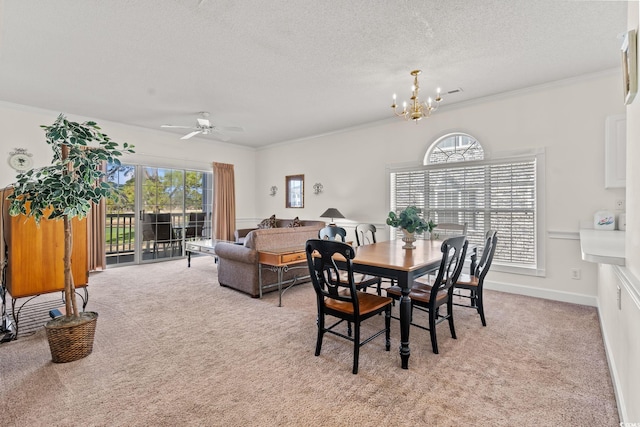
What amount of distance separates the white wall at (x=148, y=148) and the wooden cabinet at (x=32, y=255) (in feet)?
8.63

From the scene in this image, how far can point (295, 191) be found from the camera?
7191 mm

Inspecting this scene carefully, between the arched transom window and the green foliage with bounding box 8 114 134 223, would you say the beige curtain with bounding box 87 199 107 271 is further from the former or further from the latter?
the arched transom window

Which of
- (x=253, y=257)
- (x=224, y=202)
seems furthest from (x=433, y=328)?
(x=224, y=202)

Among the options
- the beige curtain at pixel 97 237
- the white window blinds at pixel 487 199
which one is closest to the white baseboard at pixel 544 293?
the white window blinds at pixel 487 199

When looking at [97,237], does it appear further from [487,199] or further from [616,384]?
[616,384]

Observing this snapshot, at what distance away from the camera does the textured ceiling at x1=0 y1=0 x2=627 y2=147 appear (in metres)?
2.47

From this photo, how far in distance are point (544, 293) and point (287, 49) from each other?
4.23 metres

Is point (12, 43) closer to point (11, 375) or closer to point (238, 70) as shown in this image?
point (238, 70)

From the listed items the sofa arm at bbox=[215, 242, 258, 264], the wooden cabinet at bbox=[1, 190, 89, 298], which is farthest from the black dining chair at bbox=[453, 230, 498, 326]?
the wooden cabinet at bbox=[1, 190, 89, 298]

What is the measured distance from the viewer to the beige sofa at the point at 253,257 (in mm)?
3867

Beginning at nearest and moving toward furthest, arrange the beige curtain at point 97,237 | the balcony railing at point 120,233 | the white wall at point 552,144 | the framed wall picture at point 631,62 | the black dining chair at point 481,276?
the framed wall picture at point 631,62, the black dining chair at point 481,276, the white wall at point 552,144, the beige curtain at point 97,237, the balcony railing at point 120,233

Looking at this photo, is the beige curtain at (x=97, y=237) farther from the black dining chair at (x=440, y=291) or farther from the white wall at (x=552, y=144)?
the black dining chair at (x=440, y=291)

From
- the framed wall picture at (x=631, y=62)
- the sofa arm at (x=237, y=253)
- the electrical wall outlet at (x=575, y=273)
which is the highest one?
the framed wall picture at (x=631, y=62)

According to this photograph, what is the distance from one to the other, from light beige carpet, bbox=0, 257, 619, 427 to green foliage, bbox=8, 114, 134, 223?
3.84 ft
